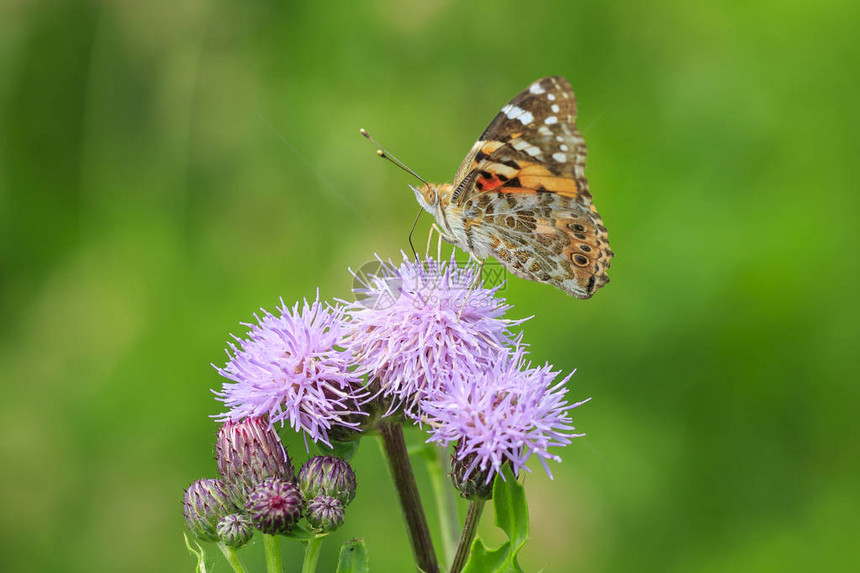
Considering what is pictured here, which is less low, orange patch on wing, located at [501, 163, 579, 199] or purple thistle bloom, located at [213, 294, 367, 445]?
orange patch on wing, located at [501, 163, 579, 199]

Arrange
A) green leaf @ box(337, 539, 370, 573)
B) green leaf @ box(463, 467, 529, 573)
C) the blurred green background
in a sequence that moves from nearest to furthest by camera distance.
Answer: green leaf @ box(463, 467, 529, 573)
green leaf @ box(337, 539, 370, 573)
the blurred green background

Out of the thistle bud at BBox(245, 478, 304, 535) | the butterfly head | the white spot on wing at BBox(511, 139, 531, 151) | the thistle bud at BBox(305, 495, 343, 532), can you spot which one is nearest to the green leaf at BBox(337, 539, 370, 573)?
the thistle bud at BBox(305, 495, 343, 532)

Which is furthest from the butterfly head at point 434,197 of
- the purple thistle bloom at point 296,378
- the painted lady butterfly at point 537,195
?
the purple thistle bloom at point 296,378

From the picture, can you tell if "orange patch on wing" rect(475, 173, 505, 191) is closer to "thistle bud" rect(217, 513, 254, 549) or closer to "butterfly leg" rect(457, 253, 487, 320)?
"butterfly leg" rect(457, 253, 487, 320)

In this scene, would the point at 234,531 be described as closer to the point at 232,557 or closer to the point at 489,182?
the point at 232,557

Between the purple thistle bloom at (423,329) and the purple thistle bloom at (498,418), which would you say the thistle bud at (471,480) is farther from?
the purple thistle bloom at (423,329)

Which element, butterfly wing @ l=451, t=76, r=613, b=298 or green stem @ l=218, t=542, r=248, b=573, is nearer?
green stem @ l=218, t=542, r=248, b=573

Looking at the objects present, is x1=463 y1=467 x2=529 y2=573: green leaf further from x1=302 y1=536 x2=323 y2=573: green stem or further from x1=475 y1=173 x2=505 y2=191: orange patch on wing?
x1=475 y1=173 x2=505 y2=191: orange patch on wing

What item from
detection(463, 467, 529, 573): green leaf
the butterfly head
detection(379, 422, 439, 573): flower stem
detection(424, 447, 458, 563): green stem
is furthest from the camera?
the butterfly head

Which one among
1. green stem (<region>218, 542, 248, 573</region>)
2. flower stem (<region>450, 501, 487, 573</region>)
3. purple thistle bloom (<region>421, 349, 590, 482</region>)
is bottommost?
green stem (<region>218, 542, 248, 573</region>)
